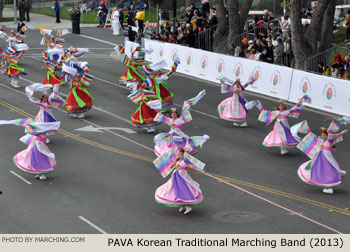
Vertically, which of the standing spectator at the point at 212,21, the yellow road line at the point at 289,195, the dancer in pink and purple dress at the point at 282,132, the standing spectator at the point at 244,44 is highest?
the standing spectator at the point at 212,21

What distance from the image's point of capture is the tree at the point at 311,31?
3388 cm

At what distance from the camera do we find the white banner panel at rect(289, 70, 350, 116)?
29.3 metres

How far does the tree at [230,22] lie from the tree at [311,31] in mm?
6291

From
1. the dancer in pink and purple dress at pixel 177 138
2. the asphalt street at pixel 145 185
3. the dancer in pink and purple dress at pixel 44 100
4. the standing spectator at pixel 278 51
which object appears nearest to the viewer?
the asphalt street at pixel 145 185

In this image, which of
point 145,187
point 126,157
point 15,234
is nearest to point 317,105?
point 126,157

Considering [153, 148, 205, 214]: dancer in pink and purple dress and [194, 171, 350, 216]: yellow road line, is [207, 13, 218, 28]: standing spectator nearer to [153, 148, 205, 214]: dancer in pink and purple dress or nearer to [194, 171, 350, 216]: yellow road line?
[194, 171, 350, 216]: yellow road line

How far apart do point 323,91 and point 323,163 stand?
1081cm

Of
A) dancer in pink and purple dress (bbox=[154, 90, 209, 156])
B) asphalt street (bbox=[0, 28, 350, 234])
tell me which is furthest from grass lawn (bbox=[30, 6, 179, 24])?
dancer in pink and purple dress (bbox=[154, 90, 209, 156])

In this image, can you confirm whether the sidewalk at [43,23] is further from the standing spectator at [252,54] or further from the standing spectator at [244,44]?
the standing spectator at [252,54]

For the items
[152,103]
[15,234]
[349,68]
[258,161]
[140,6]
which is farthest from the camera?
[140,6]

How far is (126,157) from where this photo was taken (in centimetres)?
2386

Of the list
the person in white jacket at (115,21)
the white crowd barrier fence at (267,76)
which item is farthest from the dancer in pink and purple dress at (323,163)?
the person in white jacket at (115,21)

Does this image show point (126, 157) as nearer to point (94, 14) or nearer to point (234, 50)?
point (234, 50)

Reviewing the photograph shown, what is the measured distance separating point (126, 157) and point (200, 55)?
1536 cm
